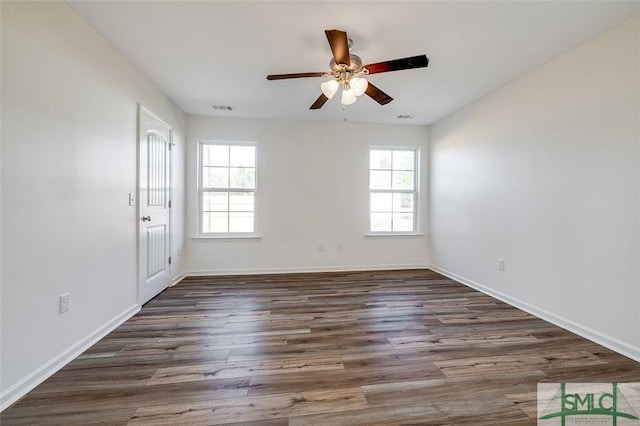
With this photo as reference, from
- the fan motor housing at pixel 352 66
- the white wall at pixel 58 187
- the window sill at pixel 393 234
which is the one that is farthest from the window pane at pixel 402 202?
the white wall at pixel 58 187

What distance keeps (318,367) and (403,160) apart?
3.71 meters

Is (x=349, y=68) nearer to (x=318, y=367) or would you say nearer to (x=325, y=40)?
(x=325, y=40)

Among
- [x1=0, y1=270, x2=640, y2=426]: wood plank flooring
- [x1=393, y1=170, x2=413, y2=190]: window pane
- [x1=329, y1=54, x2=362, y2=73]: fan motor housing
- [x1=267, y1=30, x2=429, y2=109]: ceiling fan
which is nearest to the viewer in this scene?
[x1=0, y1=270, x2=640, y2=426]: wood plank flooring

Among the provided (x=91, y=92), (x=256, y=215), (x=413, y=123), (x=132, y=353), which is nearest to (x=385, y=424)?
(x=132, y=353)

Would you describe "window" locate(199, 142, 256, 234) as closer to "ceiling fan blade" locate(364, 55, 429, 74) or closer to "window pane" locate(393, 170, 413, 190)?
"window pane" locate(393, 170, 413, 190)

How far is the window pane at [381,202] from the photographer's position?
4418 mm

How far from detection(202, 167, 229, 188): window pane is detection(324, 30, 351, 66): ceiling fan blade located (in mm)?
2755

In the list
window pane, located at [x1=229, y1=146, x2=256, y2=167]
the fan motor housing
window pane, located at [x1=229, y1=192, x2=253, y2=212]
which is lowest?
window pane, located at [x1=229, y1=192, x2=253, y2=212]

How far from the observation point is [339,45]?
5.63 ft

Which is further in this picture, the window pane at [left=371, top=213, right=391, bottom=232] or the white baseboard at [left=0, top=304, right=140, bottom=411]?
the window pane at [left=371, top=213, right=391, bottom=232]

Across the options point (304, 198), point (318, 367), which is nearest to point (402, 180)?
point (304, 198)

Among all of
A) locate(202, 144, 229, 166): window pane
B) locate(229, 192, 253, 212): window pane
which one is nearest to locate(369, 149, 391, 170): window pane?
locate(229, 192, 253, 212): window pane

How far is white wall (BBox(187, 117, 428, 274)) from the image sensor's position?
13.1 feet

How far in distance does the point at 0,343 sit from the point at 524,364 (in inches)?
123
